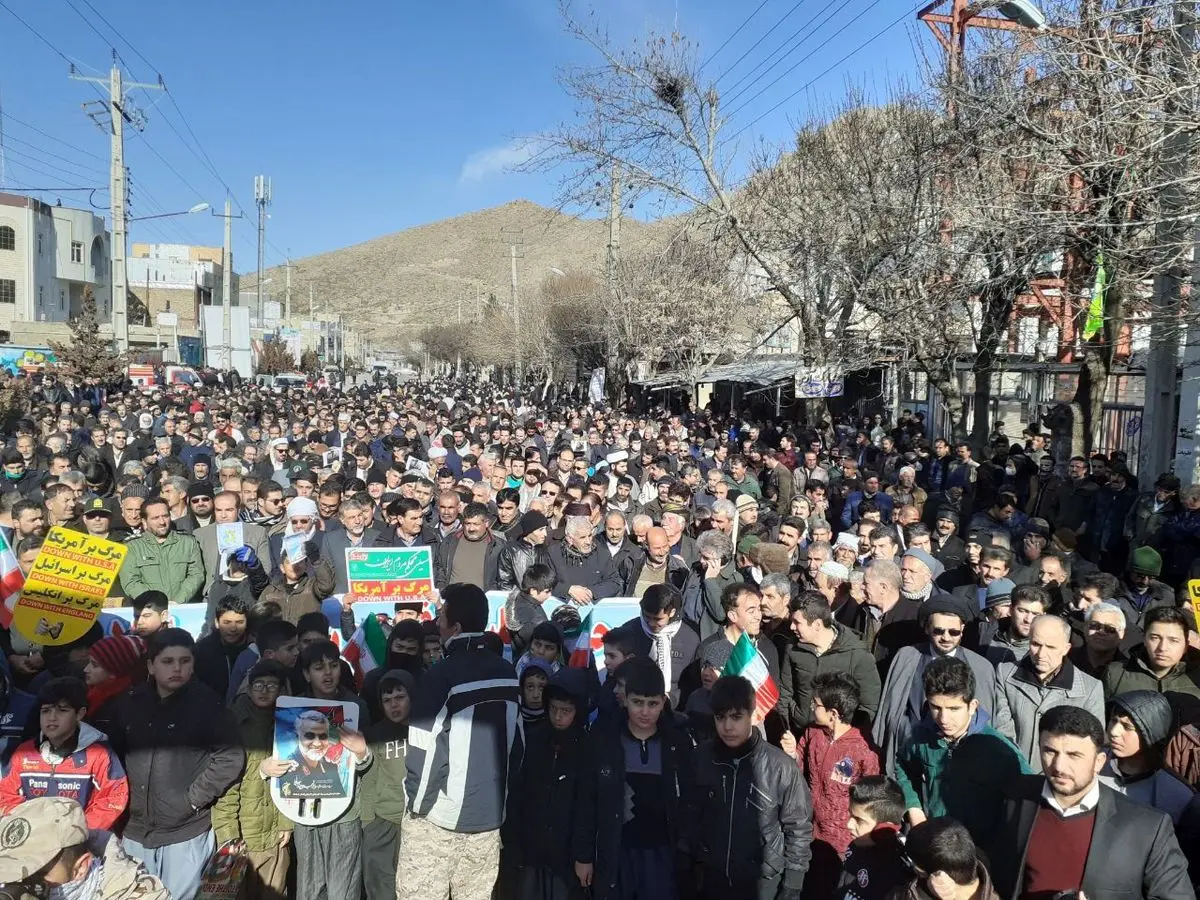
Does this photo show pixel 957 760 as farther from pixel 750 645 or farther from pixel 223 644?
pixel 223 644

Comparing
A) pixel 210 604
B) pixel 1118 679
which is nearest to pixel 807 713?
pixel 1118 679

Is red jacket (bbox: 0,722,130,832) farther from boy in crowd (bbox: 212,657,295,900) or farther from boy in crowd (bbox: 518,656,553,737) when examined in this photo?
boy in crowd (bbox: 518,656,553,737)

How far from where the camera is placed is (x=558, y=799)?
4.49 meters

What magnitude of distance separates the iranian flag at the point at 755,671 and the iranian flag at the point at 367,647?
2.36 metres

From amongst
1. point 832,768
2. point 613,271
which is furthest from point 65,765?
point 613,271

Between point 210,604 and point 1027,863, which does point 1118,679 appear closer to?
point 1027,863

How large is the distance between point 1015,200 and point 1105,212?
10.1ft

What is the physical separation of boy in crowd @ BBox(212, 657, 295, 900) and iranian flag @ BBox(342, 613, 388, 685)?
1514 millimetres

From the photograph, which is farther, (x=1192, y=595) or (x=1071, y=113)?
(x=1071, y=113)

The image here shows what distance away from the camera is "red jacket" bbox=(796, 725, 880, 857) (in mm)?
4430

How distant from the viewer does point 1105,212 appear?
10094 mm

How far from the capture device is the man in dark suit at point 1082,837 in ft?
10.8

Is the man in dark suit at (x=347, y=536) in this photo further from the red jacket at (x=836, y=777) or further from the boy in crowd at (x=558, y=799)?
the red jacket at (x=836, y=777)

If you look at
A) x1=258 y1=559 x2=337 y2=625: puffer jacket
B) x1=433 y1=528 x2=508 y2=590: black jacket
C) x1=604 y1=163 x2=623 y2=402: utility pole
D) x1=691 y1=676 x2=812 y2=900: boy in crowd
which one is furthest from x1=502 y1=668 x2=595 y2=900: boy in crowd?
x1=604 y1=163 x2=623 y2=402: utility pole
